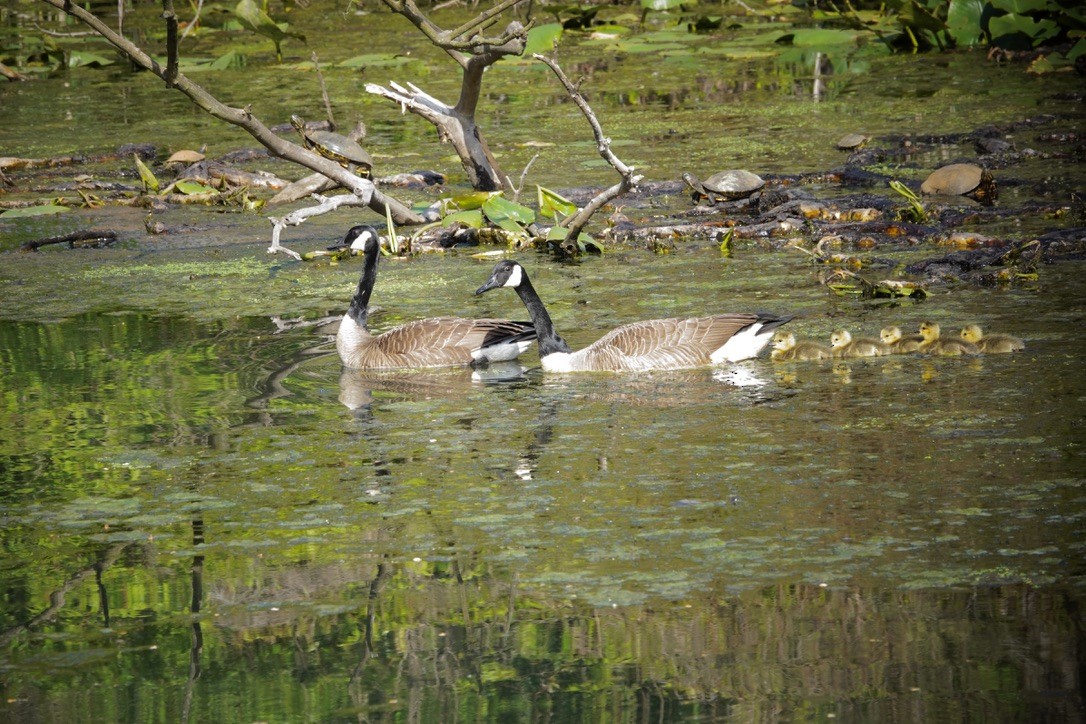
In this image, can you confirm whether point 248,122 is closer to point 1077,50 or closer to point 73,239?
point 73,239

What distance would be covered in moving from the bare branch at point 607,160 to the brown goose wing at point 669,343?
1964mm

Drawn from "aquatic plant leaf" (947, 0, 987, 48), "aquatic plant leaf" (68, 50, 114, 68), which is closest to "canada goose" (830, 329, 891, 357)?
"aquatic plant leaf" (947, 0, 987, 48)

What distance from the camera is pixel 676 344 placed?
8.20 meters

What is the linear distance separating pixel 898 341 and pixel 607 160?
114 inches

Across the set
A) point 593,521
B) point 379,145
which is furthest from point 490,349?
point 379,145

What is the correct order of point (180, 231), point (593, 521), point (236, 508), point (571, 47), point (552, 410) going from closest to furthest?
point (593, 521) → point (236, 508) → point (552, 410) → point (180, 231) → point (571, 47)

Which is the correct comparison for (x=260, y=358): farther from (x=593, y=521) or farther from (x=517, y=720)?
(x=517, y=720)

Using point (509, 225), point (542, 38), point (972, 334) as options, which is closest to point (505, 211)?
point (509, 225)

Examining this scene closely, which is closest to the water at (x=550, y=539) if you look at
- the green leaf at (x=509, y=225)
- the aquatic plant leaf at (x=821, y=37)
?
the green leaf at (x=509, y=225)

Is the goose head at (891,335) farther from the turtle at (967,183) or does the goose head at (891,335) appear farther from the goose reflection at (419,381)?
the turtle at (967,183)

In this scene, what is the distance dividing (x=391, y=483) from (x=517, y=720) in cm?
225

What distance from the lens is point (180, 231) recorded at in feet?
42.0

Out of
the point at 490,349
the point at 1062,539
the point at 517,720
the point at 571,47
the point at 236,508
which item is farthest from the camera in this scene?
the point at 571,47

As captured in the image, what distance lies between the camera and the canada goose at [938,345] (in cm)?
788
